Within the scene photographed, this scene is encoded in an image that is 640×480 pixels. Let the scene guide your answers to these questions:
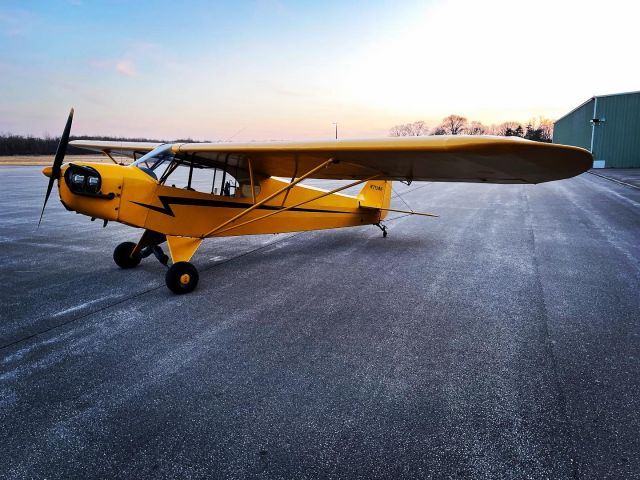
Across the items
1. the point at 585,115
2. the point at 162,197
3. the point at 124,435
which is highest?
the point at 585,115

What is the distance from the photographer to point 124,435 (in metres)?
2.55

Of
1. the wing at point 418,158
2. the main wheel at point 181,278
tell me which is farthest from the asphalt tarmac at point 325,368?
the wing at point 418,158

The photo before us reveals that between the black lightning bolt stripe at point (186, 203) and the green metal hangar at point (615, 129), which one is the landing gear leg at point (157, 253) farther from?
the green metal hangar at point (615, 129)

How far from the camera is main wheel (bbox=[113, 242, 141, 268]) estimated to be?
6363mm

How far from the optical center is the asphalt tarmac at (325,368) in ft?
7.72

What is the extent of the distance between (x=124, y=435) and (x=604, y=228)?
36.3ft

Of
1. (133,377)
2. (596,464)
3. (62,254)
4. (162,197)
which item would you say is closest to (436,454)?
(596,464)

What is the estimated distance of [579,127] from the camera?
46875mm

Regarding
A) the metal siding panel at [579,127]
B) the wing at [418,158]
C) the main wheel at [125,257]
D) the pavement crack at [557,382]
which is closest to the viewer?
the pavement crack at [557,382]

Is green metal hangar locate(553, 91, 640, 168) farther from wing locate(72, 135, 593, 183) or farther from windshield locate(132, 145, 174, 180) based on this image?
windshield locate(132, 145, 174, 180)

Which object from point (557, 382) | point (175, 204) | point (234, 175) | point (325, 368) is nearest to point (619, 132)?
point (234, 175)

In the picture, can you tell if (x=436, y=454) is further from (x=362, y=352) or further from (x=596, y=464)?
(x=362, y=352)

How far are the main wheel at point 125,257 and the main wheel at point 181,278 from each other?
5.07 feet

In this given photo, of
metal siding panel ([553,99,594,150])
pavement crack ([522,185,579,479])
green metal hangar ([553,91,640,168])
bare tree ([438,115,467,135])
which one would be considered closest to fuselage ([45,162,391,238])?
pavement crack ([522,185,579,479])
